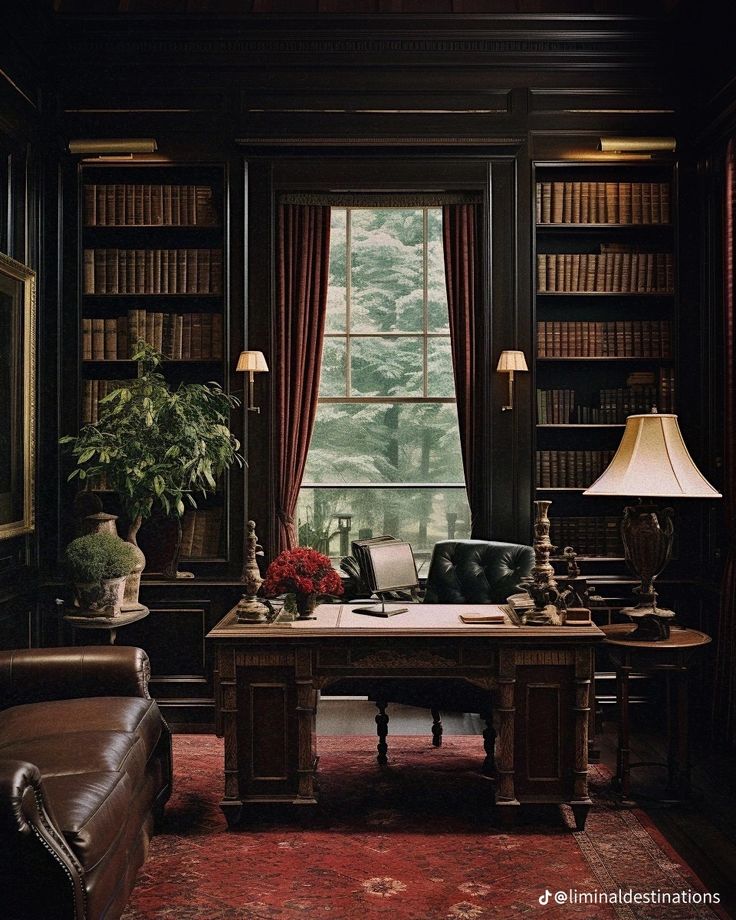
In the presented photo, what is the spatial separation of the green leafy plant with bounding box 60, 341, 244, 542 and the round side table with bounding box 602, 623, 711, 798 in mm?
2199

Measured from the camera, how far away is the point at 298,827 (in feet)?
11.2

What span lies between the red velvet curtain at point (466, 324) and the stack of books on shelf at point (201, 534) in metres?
1.50

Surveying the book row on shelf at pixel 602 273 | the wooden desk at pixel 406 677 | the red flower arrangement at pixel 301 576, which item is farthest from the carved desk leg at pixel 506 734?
the book row on shelf at pixel 602 273

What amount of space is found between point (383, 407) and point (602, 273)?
153 cm

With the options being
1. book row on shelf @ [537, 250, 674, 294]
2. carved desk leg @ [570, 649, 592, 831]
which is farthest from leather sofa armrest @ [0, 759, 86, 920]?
book row on shelf @ [537, 250, 674, 294]

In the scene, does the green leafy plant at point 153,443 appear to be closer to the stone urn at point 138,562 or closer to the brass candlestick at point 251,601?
the stone urn at point 138,562

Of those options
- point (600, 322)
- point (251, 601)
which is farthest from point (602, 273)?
point (251, 601)

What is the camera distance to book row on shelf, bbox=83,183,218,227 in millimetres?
4902

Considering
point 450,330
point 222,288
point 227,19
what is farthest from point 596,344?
point 227,19

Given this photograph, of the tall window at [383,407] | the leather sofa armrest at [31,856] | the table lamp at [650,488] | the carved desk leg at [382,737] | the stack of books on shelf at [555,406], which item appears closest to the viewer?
the leather sofa armrest at [31,856]

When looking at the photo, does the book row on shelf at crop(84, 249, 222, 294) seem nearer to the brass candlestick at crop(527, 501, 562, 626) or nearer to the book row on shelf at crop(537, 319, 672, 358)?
the book row on shelf at crop(537, 319, 672, 358)

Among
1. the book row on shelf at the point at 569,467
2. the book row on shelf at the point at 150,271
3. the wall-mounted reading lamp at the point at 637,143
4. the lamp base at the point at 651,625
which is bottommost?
the lamp base at the point at 651,625

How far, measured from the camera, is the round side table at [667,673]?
359cm

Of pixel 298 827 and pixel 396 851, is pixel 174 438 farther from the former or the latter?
pixel 396 851
